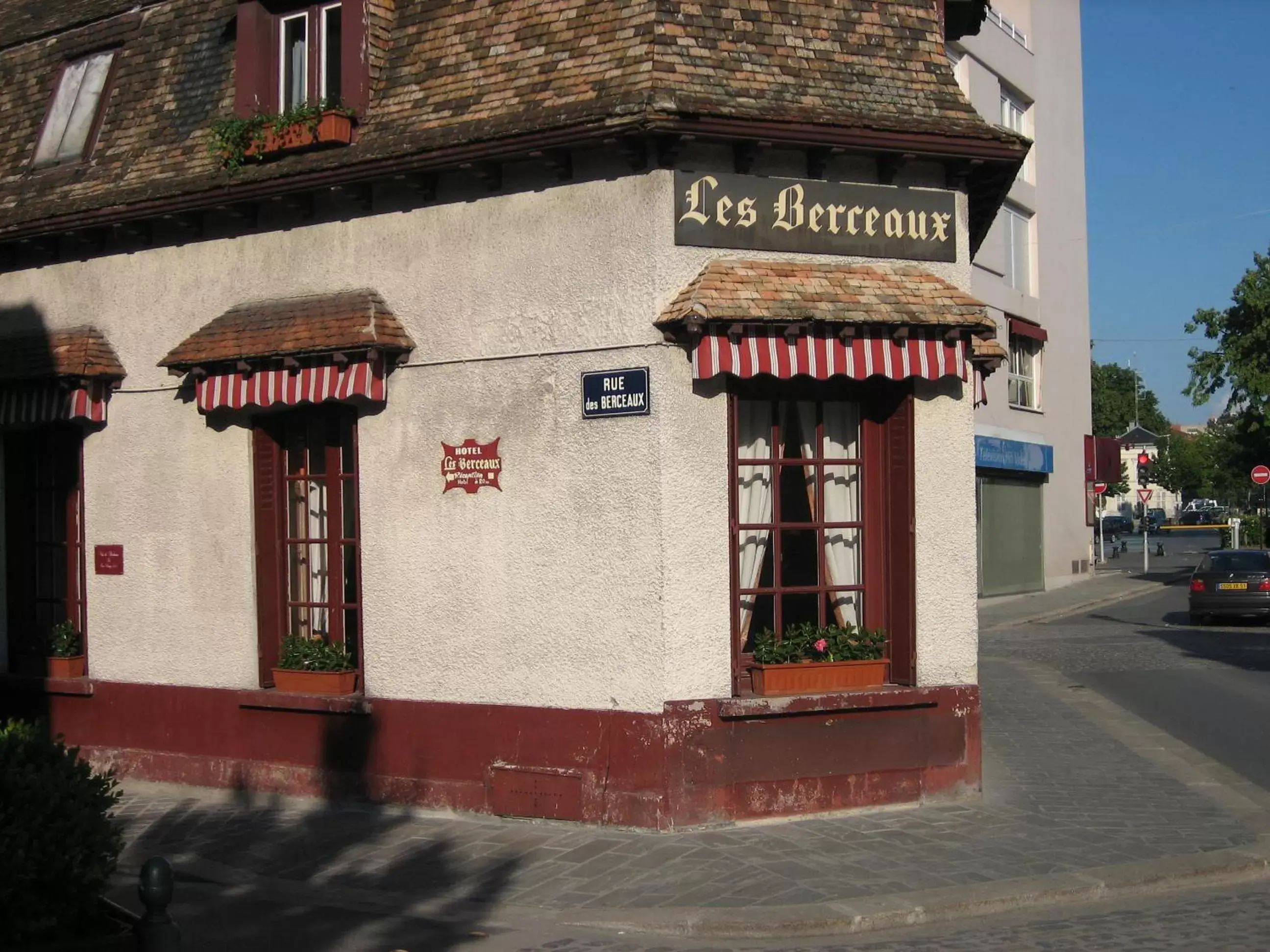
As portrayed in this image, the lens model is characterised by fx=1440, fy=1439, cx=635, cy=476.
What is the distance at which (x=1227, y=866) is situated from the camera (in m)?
8.73

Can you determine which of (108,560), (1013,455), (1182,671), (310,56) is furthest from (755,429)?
(1013,455)

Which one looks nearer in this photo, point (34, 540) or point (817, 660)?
point (817, 660)

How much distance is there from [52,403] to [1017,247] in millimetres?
28480

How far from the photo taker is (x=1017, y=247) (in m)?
36.3

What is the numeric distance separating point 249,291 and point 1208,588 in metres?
→ 21.3

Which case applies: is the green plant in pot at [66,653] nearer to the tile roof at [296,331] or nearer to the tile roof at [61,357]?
the tile roof at [61,357]

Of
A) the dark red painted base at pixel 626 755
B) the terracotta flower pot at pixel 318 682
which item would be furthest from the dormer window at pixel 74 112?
the dark red painted base at pixel 626 755

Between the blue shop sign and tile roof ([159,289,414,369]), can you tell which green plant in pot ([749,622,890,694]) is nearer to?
tile roof ([159,289,414,369])

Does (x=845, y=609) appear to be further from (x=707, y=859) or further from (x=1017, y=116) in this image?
(x=1017, y=116)

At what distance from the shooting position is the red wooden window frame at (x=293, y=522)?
11.6 meters

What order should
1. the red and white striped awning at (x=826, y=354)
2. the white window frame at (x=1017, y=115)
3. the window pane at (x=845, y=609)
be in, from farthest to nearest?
the white window frame at (x=1017, y=115), the window pane at (x=845, y=609), the red and white striped awning at (x=826, y=354)

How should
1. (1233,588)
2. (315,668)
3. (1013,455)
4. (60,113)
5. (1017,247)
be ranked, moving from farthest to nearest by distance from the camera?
1. (1017,247)
2. (1013,455)
3. (1233,588)
4. (60,113)
5. (315,668)

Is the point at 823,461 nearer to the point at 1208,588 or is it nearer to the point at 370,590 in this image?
the point at 370,590

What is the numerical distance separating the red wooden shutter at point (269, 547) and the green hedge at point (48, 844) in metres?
4.96
